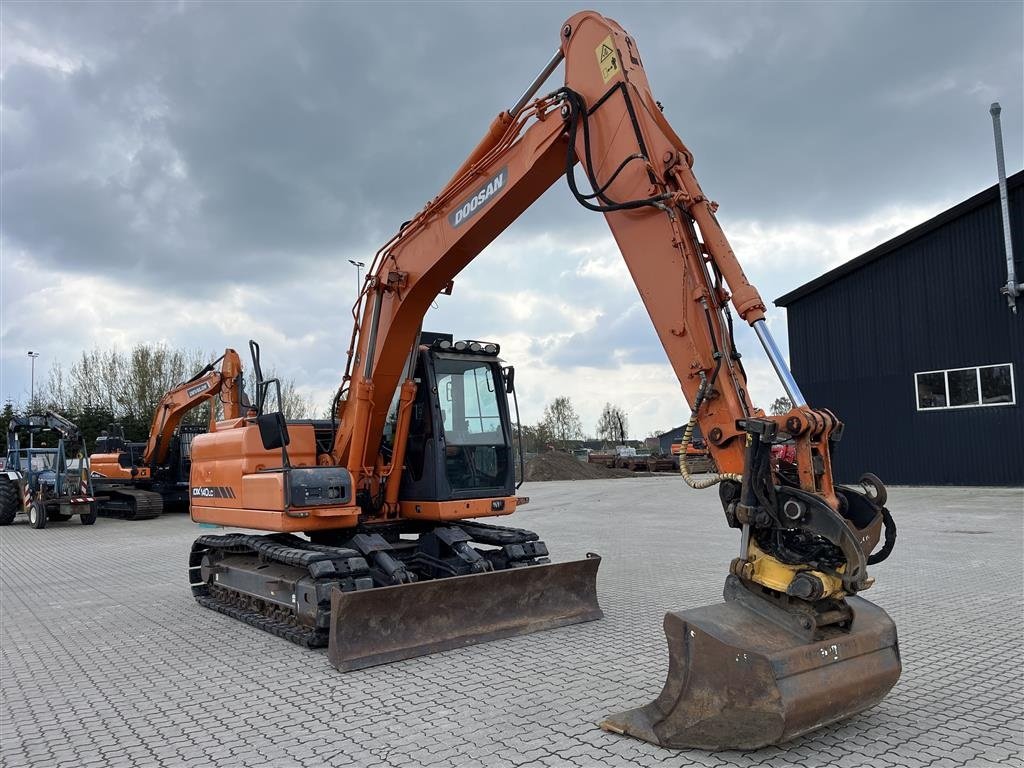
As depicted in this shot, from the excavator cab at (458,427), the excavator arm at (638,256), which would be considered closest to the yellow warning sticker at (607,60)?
the excavator arm at (638,256)

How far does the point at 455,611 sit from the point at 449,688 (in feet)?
3.63

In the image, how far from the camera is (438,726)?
4.60 m

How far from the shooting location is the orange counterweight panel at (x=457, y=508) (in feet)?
24.0

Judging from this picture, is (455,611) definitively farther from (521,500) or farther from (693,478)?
(693,478)

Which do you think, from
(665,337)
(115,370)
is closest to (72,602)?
(665,337)

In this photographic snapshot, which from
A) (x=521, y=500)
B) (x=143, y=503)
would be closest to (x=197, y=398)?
(x=143, y=503)

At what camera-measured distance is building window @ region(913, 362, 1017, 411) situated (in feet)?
62.7

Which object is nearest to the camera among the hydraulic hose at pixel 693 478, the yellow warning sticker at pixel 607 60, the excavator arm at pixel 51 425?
the hydraulic hose at pixel 693 478

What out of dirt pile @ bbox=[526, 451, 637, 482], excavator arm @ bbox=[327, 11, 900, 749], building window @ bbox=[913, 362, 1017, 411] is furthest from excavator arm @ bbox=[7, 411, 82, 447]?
building window @ bbox=[913, 362, 1017, 411]

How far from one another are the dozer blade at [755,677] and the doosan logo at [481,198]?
3.58 m

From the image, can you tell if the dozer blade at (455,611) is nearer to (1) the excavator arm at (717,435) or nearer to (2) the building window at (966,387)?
(1) the excavator arm at (717,435)

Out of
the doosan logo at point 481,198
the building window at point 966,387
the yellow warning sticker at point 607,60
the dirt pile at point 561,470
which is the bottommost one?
the dirt pile at point 561,470

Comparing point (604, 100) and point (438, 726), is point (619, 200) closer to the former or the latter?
point (604, 100)

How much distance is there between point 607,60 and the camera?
5.43 meters
